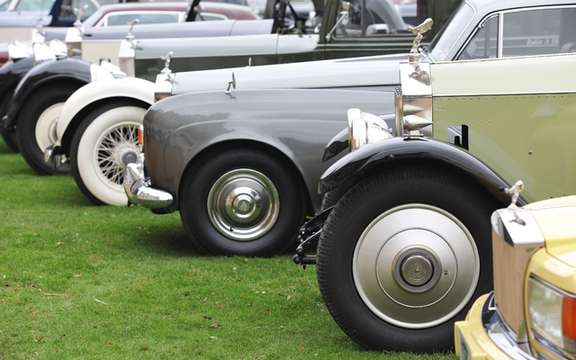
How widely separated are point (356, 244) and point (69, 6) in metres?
12.7

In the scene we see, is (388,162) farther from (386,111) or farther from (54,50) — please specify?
(54,50)

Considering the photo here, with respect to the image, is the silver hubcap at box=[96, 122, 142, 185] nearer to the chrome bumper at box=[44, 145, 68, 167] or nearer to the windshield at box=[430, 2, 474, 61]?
the chrome bumper at box=[44, 145, 68, 167]

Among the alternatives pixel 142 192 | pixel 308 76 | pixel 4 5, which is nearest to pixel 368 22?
pixel 308 76

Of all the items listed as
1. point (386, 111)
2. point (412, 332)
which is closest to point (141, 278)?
point (386, 111)

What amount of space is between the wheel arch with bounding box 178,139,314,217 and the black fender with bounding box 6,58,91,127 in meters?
3.78

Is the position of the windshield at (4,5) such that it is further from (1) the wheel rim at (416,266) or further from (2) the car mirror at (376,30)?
(1) the wheel rim at (416,266)

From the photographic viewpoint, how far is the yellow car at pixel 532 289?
3.06 meters

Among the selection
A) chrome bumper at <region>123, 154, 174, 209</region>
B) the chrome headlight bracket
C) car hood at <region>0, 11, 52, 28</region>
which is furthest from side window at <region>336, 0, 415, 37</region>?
car hood at <region>0, 11, 52, 28</region>

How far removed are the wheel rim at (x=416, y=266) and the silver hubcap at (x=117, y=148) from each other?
4.54m

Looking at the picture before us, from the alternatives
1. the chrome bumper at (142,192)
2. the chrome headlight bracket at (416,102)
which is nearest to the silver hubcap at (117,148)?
the chrome bumper at (142,192)

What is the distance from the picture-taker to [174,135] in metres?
7.32

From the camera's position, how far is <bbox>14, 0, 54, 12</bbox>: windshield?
18250mm

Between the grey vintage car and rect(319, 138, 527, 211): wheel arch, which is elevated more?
rect(319, 138, 527, 211): wheel arch

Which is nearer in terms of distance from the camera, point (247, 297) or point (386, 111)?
point (247, 297)
